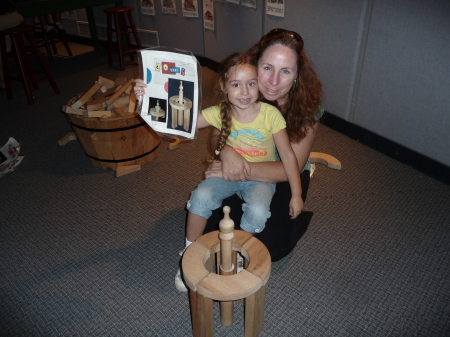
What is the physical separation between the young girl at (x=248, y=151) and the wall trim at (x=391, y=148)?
4.39 feet

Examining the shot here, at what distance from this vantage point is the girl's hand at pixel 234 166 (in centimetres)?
154

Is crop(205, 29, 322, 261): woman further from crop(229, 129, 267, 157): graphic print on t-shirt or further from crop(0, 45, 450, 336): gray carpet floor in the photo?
crop(0, 45, 450, 336): gray carpet floor

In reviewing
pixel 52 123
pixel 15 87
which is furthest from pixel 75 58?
pixel 52 123

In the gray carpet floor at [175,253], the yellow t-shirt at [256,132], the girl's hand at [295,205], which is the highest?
the yellow t-shirt at [256,132]

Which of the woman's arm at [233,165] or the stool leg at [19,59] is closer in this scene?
the woman's arm at [233,165]

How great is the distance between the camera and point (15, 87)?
4.26 metres

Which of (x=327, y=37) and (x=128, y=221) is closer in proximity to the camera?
(x=128, y=221)

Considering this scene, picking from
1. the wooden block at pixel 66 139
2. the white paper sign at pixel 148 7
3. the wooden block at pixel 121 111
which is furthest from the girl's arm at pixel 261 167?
the white paper sign at pixel 148 7

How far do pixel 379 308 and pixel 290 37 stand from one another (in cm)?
124

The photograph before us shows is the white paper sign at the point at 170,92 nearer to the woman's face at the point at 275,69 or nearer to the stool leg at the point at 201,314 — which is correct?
the woman's face at the point at 275,69

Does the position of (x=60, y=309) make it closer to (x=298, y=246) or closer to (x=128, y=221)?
(x=128, y=221)

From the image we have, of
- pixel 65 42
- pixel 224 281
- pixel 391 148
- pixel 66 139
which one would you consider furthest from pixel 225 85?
pixel 65 42

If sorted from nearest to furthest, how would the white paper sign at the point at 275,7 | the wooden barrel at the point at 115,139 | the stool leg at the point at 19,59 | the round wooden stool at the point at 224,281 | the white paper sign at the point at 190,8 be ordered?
the round wooden stool at the point at 224,281
the wooden barrel at the point at 115,139
the white paper sign at the point at 275,7
the stool leg at the point at 19,59
the white paper sign at the point at 190,8

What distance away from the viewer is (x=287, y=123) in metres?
1.64
